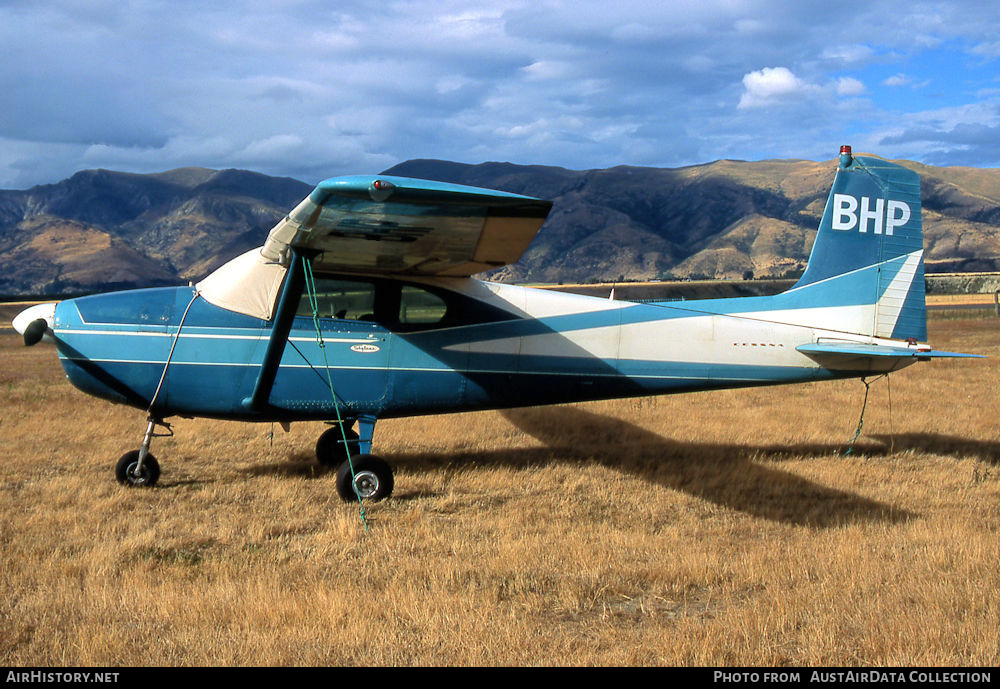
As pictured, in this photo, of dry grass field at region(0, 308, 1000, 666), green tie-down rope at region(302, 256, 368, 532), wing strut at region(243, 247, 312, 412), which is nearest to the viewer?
dry grass field at region(0, 308, 1000, 666)

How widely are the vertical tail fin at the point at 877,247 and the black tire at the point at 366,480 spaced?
5.19 metres

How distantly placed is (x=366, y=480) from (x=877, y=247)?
6391 millimetres

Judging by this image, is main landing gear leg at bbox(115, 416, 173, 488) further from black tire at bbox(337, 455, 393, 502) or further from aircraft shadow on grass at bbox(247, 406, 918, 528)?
black tire at bbox(337, 455, 393, 502)

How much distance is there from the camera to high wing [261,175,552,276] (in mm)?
5090

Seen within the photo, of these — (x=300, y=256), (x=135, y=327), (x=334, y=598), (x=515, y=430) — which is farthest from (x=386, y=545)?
(x=515, y=430)

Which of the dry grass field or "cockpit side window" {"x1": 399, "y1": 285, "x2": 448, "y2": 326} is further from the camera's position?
"cockpit side window" {"x1": 399, "y1": 285, "x2": 448, "y2": 326}

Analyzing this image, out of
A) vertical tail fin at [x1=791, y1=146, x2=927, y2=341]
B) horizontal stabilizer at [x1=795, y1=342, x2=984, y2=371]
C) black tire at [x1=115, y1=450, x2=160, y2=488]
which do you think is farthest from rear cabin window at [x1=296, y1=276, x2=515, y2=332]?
vertical tail fin at [x1=791, y1=146, x2=927, y2=341]

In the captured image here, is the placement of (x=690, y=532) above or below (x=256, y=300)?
below

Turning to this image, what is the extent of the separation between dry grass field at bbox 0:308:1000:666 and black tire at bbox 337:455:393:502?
17cm

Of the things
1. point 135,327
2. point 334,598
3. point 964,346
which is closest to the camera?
point 334,598

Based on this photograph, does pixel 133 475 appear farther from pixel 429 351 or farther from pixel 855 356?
pixel 855 356

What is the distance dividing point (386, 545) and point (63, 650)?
7.80 feet

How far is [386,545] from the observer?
18.9 ft
